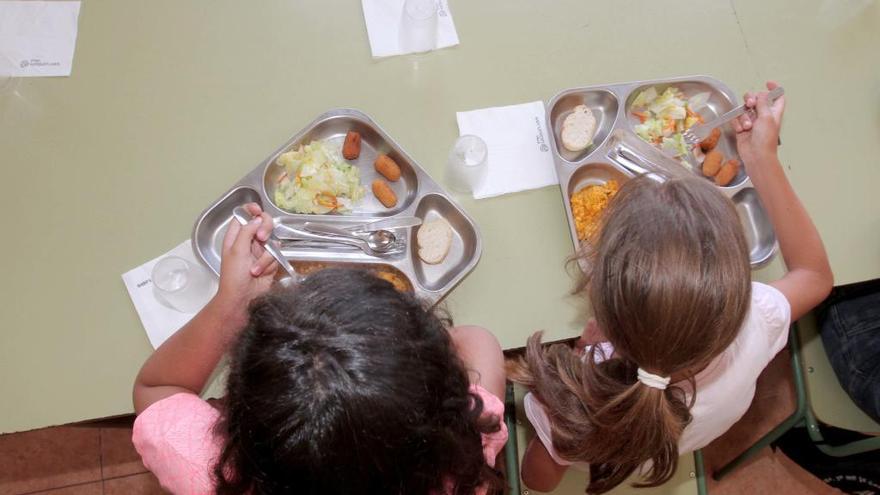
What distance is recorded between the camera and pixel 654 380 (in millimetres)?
855

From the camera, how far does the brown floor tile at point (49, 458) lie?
1741 mm

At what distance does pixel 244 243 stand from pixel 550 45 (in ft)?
2.61

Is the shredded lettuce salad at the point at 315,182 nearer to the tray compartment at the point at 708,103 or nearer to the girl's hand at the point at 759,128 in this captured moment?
the tray compartment at the point at 708,103

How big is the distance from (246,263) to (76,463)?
1192 millimetres

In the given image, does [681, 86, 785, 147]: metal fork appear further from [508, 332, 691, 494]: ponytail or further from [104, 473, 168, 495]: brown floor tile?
[104, 473, 168, 495]: brown floor tile

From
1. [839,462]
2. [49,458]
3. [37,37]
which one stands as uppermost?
[37,37]

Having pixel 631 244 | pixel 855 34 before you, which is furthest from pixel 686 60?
pixel 631 244

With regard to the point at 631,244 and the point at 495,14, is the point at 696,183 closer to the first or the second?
the point at 631,244

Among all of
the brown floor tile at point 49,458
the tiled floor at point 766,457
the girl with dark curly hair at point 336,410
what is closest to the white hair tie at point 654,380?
the girl with dark curly hair at point 336,410

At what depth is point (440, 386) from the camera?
2.62ft

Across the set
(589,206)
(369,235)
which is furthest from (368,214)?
(589,206)

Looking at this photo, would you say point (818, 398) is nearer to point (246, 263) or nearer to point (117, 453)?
point (246, 263)

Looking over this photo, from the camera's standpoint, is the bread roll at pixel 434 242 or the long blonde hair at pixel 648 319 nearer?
the long blonde hair at pixel 648 319

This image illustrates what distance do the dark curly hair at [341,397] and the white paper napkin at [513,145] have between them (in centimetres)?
47
